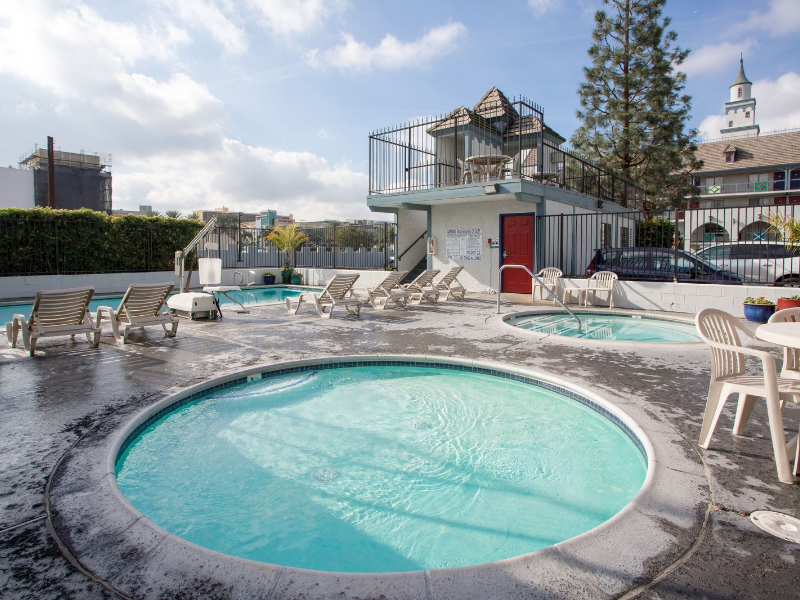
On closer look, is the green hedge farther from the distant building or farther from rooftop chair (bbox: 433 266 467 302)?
the distant building

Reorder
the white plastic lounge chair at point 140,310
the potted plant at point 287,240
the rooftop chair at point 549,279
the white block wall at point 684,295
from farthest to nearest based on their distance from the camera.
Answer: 1. the potted plant at point 287,240
2. the rooftop chair at point 549,279
3. the white block wall at point 684,295
4. the white plastic lounge chair at point 140,310

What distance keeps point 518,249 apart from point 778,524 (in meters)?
12.7

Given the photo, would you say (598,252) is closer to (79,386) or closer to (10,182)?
(79,386)

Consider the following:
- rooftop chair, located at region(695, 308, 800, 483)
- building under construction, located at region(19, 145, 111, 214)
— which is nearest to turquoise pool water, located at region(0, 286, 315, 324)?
rooftop chair, located at region(695, 308, 800, 483)

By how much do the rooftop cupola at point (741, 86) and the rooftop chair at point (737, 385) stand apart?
10414 cm

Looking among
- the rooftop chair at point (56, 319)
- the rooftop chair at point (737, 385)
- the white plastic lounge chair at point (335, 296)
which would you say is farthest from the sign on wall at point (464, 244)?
the rooftop chair at point (737, 385)

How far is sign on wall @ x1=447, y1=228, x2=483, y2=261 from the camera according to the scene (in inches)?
605

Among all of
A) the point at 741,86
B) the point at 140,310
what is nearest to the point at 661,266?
the point at 140,310

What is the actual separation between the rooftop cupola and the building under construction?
98.8 meters

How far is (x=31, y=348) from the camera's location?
6371mm

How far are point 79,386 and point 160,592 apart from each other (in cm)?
397

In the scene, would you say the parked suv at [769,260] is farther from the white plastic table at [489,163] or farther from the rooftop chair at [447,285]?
the rooftop chair at [447,285]

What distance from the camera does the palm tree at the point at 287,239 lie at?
20.1 metres

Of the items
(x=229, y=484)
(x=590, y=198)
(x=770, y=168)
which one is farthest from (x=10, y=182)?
(x=770, y=168)
